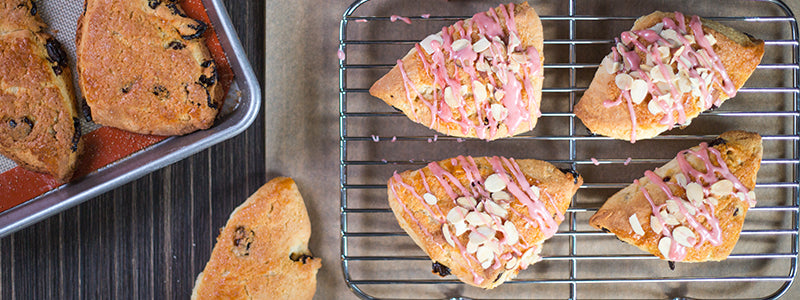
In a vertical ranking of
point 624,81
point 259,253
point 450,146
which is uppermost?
point 624,81

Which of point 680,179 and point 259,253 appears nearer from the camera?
point 680,179

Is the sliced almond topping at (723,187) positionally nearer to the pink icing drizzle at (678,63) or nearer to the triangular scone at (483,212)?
the pink icing drizzle at (678,63)

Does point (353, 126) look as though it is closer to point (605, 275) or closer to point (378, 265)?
point (378, 265)

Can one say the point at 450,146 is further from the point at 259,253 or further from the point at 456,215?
the point at 259,253

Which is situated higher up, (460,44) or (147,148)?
(460,44)

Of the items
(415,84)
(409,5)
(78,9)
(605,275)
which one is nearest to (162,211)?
(78,9)

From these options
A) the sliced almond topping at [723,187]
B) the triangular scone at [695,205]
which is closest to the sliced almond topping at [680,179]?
the triangular scone at [695,205]

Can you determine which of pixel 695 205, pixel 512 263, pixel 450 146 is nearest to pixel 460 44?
pixel 450 146

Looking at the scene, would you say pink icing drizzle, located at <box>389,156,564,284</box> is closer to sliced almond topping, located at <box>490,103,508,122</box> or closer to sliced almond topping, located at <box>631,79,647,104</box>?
sliced almond topping, located at <box>490,103,508,122</box>
